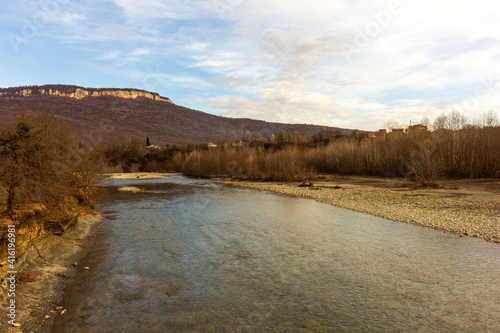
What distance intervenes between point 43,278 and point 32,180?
2.78 m

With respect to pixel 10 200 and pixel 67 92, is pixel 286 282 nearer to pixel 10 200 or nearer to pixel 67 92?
pixel 10 200

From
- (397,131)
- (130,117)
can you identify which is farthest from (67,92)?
(397,131)

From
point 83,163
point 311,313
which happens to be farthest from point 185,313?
point 83,163

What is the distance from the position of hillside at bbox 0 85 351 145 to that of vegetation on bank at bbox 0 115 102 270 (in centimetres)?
9130

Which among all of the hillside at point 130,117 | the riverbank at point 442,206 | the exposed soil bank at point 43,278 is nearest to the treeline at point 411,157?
the riverbank at point 442,206

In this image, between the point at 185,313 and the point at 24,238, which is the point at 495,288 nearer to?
the point at 185,313

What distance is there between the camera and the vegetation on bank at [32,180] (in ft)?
25.3

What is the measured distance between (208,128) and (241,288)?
5342 inches

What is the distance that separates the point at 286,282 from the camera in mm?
7613

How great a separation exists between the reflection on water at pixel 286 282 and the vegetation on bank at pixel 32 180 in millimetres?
1885

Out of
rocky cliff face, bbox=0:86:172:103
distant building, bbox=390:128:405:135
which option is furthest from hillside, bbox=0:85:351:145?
distant building, bbox=390:128:405:135

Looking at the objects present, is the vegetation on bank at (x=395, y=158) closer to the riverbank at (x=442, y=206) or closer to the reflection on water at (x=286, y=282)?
the riverbank at (x=442, y=206)

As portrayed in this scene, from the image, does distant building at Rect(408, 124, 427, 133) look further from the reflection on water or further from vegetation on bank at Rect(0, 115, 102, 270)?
vegetation on bank at Rect(0, 115, 102, 270)

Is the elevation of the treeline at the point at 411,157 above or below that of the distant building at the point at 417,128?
below
